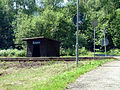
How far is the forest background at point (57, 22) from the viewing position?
37.3 meters

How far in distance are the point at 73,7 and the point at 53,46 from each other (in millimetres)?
30789

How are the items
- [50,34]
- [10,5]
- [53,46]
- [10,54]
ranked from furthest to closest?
1. [10,5]
2. [50,34]
3. [10,54]
4. [53,46]

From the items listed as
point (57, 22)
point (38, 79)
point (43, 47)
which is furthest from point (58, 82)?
point (57, 22)

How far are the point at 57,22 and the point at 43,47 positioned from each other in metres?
12.4

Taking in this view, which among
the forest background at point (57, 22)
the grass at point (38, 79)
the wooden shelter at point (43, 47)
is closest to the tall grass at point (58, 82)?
the grass at point (38, 79)

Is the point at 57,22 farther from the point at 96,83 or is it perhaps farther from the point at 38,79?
the point at 96,83

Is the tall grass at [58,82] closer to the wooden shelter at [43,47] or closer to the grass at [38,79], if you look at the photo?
the grass at [38,79]

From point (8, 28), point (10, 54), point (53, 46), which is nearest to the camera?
point (53, 46)

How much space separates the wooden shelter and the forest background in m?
6.37

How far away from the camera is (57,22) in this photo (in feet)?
123

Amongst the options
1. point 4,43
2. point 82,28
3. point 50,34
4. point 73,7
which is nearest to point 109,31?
point 82,28

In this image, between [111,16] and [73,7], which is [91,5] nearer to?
[73,7]

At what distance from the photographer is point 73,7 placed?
183ft

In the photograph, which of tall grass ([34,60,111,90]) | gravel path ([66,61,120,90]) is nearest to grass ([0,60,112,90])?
tall grass ([34,60,111,90])
